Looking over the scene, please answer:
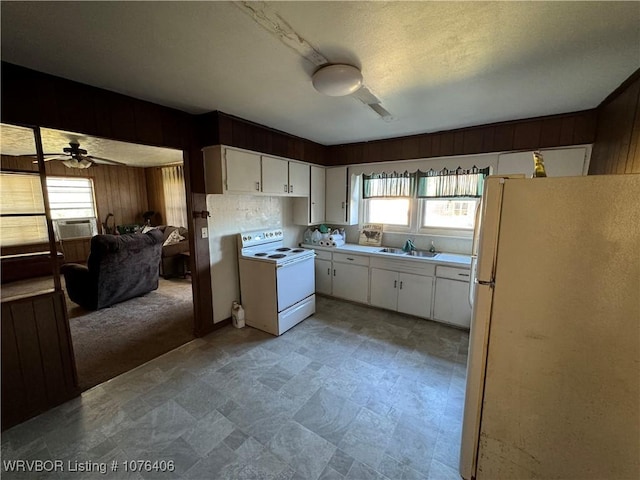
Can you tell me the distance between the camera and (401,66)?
172 centimetres

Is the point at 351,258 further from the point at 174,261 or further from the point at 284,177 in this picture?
the point at 174,261

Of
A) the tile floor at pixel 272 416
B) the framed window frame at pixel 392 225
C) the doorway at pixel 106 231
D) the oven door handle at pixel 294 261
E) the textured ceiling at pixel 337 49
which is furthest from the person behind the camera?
the framed window frame at pixel 392 225

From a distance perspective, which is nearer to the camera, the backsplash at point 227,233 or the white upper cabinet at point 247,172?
the white upper cabinet at point 247,172

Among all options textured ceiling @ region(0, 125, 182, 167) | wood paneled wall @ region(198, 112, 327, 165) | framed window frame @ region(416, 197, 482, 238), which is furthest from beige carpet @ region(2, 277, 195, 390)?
framed window frame @ region(416, 197, 482, 238)

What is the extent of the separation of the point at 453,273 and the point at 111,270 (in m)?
4.41

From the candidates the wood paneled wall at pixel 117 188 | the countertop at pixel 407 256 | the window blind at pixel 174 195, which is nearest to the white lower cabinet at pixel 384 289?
the countertop at pixel 407 256

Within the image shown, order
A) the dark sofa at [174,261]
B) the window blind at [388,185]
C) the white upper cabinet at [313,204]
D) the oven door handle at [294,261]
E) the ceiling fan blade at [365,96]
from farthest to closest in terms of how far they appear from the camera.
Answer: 1. the dark sofa at [174,261]
2. the white upper cabinet at [313,204]
3. the window blind at [388,185]
4. the oven door handle at [294,261]
5. the ceiling fan blade at [365,96]

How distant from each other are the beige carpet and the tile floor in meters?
0.22

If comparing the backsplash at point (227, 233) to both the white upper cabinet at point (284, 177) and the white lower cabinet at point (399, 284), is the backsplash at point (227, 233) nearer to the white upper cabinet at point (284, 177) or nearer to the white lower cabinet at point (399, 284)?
the white upper cabinet at point (284, 177)

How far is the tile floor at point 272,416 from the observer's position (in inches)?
61.8

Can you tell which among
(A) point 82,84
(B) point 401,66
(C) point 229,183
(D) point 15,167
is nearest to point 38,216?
(D) point 15,167

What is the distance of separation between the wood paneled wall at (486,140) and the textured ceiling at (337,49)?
0.97ft

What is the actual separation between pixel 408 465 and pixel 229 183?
273 cm

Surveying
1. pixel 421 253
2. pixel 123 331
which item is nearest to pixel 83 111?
A: pixel 123 331
